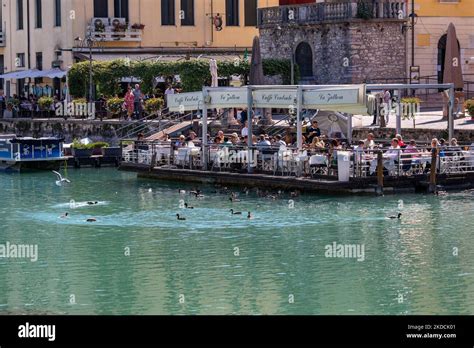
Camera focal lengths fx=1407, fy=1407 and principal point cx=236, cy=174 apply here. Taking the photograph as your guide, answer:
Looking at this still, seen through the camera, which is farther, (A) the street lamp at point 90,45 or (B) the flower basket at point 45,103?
(B) the flower basket at point 45,103

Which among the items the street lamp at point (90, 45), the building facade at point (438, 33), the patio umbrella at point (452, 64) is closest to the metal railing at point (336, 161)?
the patio umbrella at point (452, 64)

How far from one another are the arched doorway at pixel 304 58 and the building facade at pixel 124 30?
7.76 m

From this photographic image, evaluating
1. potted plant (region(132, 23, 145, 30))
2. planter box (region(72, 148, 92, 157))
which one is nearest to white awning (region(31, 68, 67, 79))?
potted plant (region(132, 23, 145, 30))

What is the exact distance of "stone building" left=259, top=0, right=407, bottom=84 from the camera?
60.4 m

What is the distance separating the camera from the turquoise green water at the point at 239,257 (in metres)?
25.3

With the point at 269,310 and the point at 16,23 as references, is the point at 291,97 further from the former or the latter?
the point at 16,23

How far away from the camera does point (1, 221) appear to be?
37344 millimetres

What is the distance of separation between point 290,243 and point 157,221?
5.38 meters

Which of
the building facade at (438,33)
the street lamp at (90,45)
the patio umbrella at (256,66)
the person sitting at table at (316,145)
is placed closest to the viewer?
the person sitting at table at (316,145)

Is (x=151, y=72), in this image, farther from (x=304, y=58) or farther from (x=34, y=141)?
(x=34, y=141)

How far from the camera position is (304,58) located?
6312 cm

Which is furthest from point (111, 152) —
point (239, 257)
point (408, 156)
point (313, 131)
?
point (239, 257)

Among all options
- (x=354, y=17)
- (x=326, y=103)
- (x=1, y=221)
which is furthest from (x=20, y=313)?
(x=354, y=17)

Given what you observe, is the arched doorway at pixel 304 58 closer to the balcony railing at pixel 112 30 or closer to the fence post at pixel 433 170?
the balcony railing at pixel 112 30
